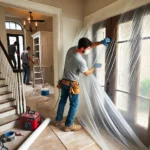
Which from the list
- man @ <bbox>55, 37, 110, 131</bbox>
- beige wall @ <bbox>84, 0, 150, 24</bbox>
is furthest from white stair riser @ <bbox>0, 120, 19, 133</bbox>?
beige wall @ <bbox>84, 0, 150, 24</bbox>

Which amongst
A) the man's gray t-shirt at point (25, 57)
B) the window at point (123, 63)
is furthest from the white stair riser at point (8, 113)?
the man's gray t-shirt at point (25, 57)

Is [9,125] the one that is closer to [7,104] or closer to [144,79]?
[7,104]

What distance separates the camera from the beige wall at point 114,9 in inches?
57.4

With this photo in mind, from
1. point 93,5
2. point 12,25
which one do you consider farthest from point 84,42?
point 12,25

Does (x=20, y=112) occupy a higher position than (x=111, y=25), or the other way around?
(x=111, y=25)

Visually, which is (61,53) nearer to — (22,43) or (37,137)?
(37,137)

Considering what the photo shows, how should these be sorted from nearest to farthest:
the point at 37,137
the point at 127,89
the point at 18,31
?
the point at 127,89 < the point at 37,137 < the point at 18,31

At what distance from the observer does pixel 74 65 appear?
6.00 ft

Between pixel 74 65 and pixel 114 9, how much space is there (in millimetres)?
920

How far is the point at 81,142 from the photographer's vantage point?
175 centimetres

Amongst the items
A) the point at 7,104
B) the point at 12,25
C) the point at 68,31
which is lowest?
the point at 7,104

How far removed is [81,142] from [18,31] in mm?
5726

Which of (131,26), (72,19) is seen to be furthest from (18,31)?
(131,26)

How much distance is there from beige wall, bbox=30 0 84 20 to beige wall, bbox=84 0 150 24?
22 centimetres
